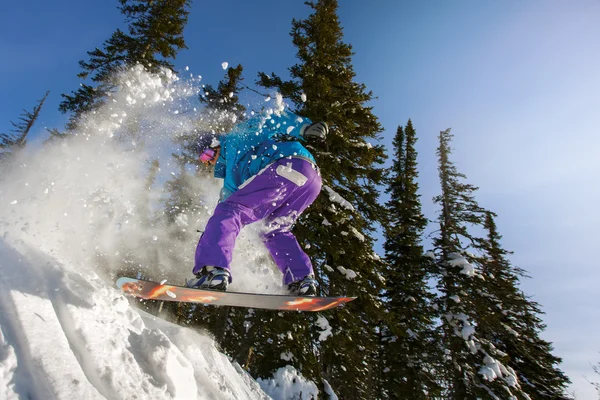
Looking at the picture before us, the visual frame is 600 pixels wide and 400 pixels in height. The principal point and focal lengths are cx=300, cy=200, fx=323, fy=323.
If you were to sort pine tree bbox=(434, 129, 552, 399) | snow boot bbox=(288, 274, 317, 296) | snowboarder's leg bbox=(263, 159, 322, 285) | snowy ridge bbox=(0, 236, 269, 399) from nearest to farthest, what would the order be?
snowy ridge bbox=(0, 236, 269, 399) < snow boot bbox=(288, 274, 317, 296) < snowboarder's leg bbox=(263, 159, 322, 285) < pine tree bbox=(434, 129, 552, 399)

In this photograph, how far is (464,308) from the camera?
13250 mm

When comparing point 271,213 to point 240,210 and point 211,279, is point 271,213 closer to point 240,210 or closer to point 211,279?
point 240,210

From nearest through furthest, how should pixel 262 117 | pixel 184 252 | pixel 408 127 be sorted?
pixel 262 117, pixel 184 252, pixel 408 127

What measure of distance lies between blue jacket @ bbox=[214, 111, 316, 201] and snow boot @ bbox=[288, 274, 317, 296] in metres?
1.38

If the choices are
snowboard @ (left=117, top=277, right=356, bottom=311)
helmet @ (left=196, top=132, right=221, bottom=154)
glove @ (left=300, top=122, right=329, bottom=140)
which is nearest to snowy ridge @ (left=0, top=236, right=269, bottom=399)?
snowboard @ (left=117, top=277, right=356, bottom=311)

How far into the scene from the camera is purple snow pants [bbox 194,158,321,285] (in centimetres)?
322

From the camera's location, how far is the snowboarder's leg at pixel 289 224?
3787 millimetres

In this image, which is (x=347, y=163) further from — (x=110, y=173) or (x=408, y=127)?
(x=408, y=127)

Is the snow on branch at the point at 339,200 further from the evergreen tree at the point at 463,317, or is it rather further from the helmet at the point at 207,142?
the evergreen tree at the point at 463,317

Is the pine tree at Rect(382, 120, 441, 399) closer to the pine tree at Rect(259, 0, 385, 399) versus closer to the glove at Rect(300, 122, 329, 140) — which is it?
the pine tree at Rect(259, 0, 385, 399)

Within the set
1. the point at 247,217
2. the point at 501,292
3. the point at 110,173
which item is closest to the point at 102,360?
the point at 247,217

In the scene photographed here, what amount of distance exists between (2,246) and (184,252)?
514cm

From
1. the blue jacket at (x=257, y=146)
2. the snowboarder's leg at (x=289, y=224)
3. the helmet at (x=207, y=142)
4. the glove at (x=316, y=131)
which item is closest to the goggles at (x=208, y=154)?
the helmet at (x=207, y=142)

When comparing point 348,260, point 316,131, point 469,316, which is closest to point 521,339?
point 469,316
